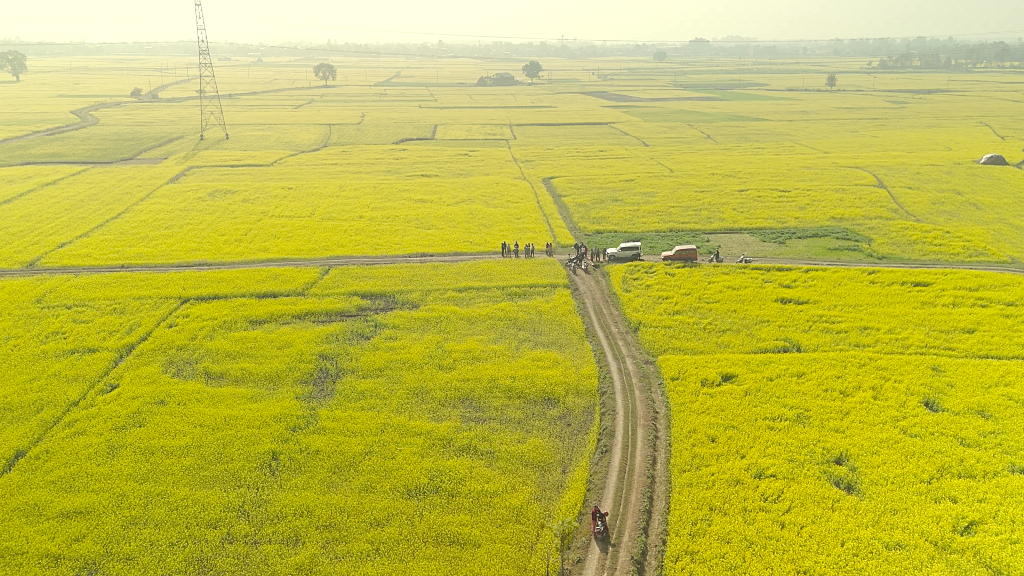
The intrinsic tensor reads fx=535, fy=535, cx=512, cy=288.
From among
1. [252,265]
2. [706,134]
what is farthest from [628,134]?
[252,265]

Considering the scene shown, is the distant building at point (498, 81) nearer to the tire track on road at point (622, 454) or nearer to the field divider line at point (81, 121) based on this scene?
the field divider line at point (81, 121)

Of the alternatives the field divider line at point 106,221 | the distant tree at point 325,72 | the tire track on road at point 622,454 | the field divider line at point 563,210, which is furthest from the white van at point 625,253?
the distant tree at point 325,72

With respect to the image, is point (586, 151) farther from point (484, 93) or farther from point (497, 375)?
point (484, 93)

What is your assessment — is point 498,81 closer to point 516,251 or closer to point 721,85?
point 721,85

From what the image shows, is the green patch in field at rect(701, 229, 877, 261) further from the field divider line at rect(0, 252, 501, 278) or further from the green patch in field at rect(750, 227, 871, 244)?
the field divider line at rect(0, 252, 501, 278)

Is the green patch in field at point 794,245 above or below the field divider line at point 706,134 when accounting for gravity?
below
